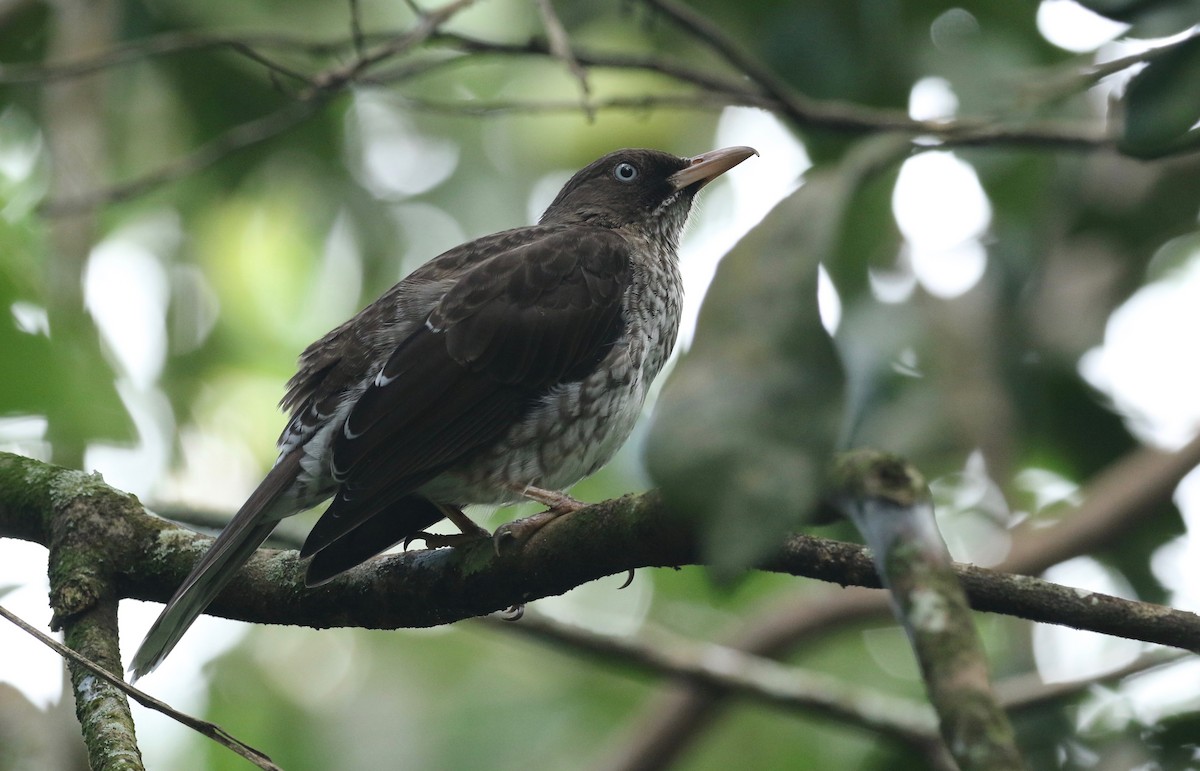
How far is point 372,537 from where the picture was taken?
382 centimetres

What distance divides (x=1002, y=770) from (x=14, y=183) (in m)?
6.26

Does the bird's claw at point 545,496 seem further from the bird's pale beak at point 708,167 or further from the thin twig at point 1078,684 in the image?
the thin twig at point 1078,684

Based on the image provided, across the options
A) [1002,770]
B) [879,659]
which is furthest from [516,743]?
[1002,770]

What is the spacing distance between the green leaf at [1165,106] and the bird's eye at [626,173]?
7.98 feet

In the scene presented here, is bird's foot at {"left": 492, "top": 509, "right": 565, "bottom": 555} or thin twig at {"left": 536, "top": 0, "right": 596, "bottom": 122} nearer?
bird's foot at {"left": 492, "top": 509, "right": 565, "bottom": 555}

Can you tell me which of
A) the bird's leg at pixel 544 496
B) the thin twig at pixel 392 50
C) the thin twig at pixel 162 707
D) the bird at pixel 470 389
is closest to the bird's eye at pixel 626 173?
the bird at pixel 470 389

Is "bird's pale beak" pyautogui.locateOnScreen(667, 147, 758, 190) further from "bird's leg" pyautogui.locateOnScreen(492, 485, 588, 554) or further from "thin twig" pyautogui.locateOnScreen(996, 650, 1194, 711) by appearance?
"thin twig" pyautogui.locateOnScreen(996, 650, 1194, 711)

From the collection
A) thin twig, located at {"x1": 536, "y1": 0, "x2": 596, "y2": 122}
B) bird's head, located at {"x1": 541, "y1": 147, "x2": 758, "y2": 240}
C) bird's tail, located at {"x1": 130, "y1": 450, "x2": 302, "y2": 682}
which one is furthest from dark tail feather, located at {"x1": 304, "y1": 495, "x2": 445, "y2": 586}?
bird's head, located at {"x1": 541, "y1": 147, "x2": 758, "y2": 240}

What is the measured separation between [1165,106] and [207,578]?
2.87 metres

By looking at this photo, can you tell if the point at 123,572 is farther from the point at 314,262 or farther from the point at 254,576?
the point at 314,262

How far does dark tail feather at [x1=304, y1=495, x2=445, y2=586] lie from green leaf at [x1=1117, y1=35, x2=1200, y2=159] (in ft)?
7.87

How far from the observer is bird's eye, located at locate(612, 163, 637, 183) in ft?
18.7

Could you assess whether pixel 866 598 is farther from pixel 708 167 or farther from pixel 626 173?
pixel 626 173

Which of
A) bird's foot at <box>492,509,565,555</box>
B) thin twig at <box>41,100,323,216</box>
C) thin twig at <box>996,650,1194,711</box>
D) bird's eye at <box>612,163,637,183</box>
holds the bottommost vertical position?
bird's foot at <box>492,509,565,555</box>
